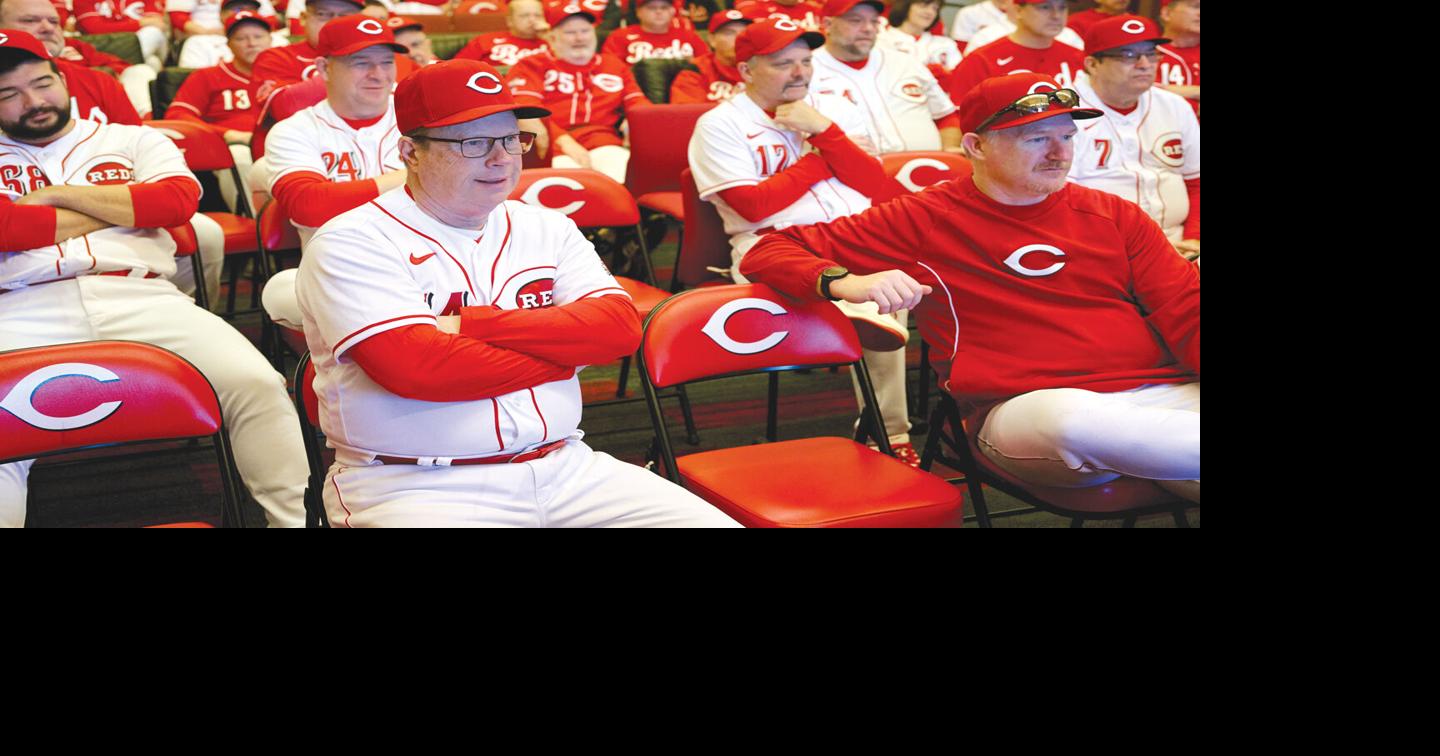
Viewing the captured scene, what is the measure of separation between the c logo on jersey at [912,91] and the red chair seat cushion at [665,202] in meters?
0.98

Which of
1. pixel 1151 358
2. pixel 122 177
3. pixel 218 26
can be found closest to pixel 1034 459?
pixel 1151 358

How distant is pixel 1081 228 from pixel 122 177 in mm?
2359

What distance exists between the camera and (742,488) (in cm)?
230

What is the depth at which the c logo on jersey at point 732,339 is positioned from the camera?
2494mm

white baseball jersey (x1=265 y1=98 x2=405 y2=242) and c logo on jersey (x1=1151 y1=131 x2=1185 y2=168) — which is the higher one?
white baseball jersey (x1=265 y1=98 x2=405 y2=242)

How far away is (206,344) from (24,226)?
0.46 m

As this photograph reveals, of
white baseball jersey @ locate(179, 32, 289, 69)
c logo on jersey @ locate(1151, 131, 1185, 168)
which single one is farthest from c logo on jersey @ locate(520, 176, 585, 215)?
white baseball jersey @ locate(179, 32, 289, 69)

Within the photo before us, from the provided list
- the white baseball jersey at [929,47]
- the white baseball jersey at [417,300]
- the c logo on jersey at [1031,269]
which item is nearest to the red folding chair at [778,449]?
the white baseball jersey at [417,300]

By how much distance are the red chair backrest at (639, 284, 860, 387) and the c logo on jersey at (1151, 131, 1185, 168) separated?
6.60 feet

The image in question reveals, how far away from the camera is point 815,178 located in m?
3.76

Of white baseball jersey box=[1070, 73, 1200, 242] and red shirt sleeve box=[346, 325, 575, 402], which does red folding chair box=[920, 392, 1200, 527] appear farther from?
white baseball jersey box=[1070, 73, 1200, 242]

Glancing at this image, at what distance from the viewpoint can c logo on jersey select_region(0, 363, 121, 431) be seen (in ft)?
6.48

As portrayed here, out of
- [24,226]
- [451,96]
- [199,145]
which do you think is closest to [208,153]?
[199,145]
